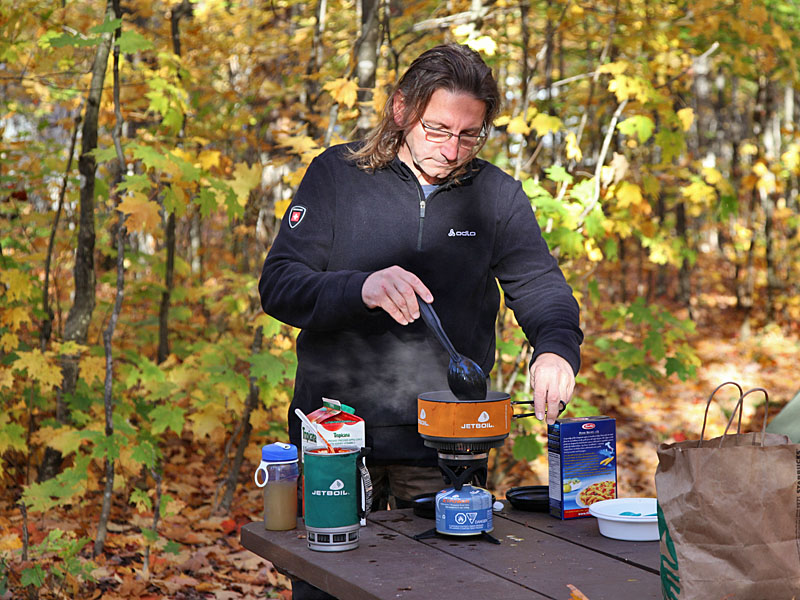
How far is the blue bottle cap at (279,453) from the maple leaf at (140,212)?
2285mm

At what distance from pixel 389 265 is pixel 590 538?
0.96 m

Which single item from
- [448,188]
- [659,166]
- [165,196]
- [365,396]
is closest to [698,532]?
[365,396]

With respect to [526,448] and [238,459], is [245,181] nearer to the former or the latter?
[238,459]

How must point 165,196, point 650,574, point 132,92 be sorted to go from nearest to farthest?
1. point 650,574
2. point 165,196
3. point 132,92

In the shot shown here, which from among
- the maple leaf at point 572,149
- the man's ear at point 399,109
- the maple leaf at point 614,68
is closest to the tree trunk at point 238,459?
the maple leaf at point 572,149

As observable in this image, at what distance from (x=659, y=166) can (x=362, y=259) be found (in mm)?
3920

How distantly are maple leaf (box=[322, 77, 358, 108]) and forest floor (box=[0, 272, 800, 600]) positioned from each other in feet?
7.79

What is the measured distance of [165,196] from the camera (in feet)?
15.6

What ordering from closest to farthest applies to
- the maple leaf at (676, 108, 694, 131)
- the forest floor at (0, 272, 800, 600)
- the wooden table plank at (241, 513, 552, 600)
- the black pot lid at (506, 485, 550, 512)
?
the wooden table plank at (241, 513, 552, 600), the black pot lid at (506, 485, 550, 512), the forest floor at (0, 272, 800, 600), the maple leaf at (676, 108, 694, 131)

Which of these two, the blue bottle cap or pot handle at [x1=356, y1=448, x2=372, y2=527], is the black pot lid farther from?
the blue bottle cap

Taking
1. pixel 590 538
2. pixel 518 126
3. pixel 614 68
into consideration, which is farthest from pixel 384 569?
pixel 614 68

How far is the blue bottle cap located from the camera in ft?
7.53

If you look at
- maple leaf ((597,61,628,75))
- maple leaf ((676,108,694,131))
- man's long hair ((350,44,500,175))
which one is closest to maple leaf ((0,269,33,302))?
man's long hair ((350,44,500,175))

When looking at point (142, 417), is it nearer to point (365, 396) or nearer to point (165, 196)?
point (165, 196)
